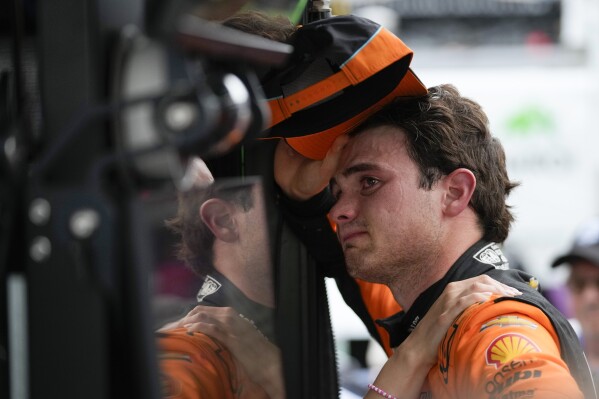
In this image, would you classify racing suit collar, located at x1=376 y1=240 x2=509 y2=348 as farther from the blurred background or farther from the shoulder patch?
the blurred background

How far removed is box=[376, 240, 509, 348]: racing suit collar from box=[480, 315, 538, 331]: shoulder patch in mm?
388

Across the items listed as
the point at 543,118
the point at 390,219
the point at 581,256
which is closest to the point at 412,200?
the point at 390,219

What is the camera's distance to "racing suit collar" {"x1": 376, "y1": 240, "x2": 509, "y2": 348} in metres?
2.56

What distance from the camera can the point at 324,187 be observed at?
2.75 metres

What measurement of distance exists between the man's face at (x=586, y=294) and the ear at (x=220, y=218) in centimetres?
290

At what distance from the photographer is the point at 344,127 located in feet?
8.59

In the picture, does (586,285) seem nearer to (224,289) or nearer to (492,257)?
(492,257)

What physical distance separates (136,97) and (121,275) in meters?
0.21

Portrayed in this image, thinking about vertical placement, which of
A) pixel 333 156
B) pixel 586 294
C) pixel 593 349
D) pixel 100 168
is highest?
pixel 100 168

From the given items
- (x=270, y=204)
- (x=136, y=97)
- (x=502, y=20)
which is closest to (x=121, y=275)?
(x=136, y=97)

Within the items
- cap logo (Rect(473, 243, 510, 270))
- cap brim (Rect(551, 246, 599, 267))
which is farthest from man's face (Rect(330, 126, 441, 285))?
cap brim (Rect(551, 246, 599, 267))

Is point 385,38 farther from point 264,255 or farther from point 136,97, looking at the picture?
point 136,97

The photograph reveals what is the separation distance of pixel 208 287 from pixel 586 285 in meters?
3.12

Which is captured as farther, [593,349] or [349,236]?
[593,349]
